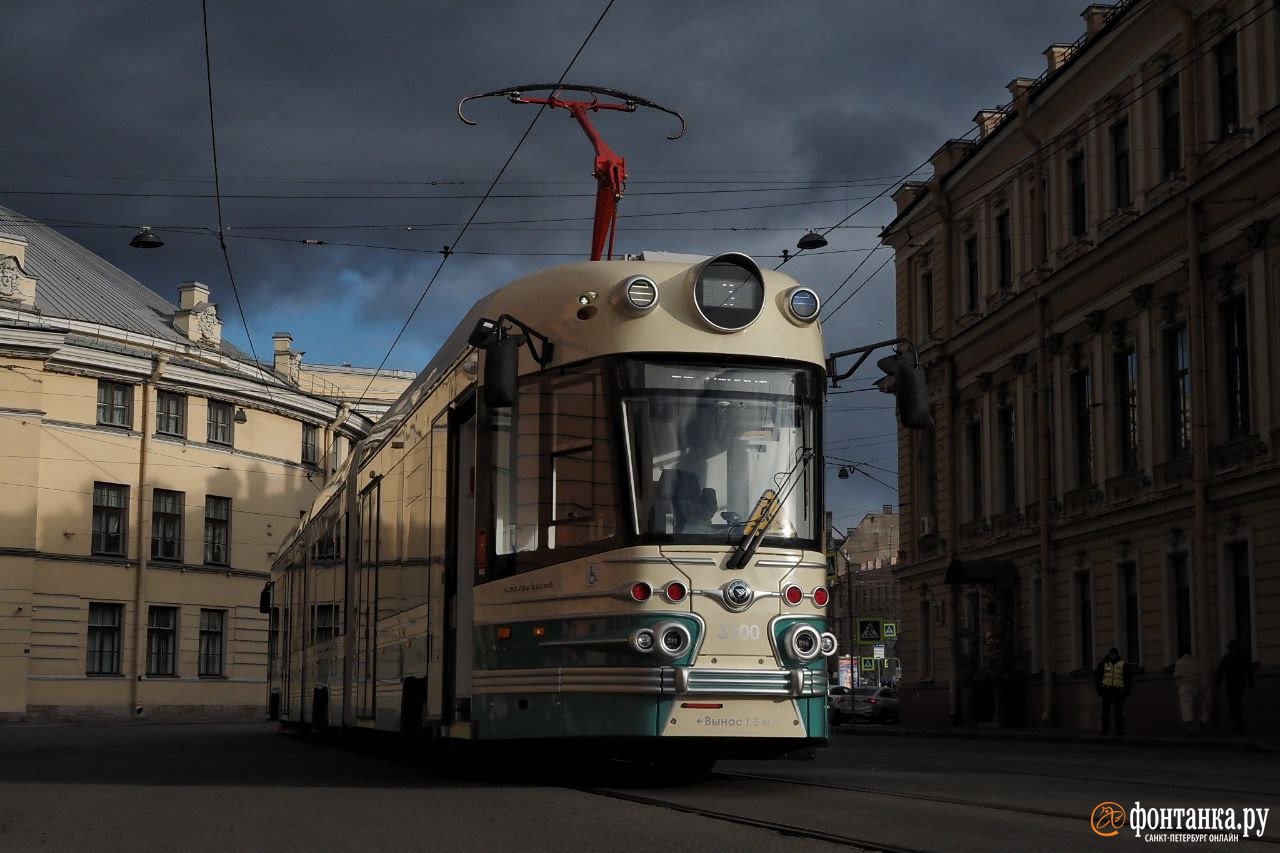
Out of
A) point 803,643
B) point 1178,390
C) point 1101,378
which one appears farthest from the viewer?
point 1101,378

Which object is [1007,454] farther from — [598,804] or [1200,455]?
[598,804]

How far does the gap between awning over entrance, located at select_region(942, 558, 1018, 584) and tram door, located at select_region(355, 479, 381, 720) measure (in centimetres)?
2237

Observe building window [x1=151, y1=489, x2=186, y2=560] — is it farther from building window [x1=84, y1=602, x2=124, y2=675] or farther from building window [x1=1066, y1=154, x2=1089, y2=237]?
building window [x1=1066, y1=154, x2=1089, y2=237]

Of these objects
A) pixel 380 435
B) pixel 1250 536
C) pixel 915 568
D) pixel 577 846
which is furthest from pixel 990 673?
pixel 577 846

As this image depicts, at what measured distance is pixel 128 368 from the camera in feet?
167

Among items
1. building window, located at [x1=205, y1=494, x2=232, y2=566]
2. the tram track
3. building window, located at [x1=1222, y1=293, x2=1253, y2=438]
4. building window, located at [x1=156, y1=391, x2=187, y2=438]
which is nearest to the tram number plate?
the tram track

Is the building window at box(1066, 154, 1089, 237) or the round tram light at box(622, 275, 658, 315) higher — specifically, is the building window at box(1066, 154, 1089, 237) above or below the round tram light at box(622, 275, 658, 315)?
above

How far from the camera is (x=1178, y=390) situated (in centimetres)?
3219

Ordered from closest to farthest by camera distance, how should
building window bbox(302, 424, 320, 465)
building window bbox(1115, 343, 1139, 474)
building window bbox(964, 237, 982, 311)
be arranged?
building window bbox(1115, 343, 1139, 474) < building window bbox(964, 237, 982, 311) < building window bbox(302, 424, 320, 465)

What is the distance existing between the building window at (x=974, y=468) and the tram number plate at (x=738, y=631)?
102 feet

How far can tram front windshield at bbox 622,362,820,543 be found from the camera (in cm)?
1200

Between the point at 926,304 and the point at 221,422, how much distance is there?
21.6m

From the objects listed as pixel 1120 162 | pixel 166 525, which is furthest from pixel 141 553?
pixel 1120 162

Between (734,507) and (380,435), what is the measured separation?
6.73 m
